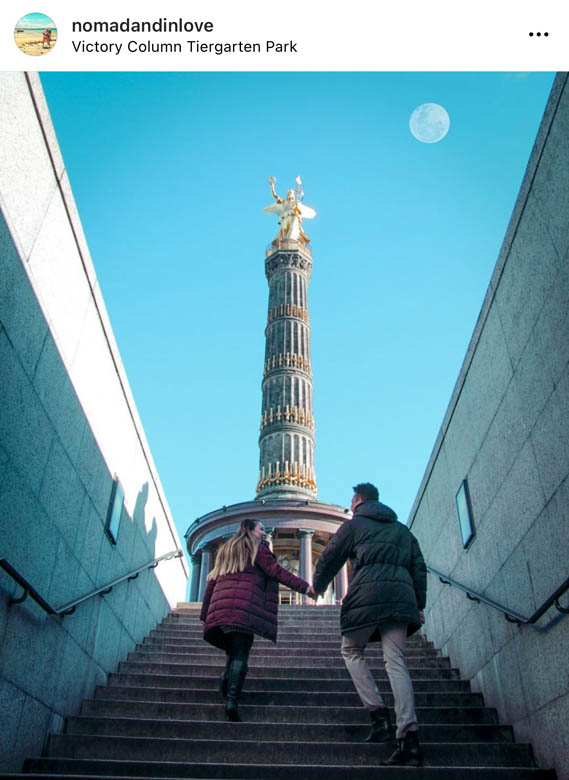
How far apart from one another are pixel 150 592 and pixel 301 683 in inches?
119

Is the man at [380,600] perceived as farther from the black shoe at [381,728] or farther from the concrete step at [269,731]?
the concrete step at [269,731]

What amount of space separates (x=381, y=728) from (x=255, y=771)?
0.86m

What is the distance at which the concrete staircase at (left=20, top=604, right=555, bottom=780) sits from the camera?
401 cm

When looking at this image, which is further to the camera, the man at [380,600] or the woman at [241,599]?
the woman at [241,599]

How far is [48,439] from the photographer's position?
4.88m

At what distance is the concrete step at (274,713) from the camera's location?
5.08 meters

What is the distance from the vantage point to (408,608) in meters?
4.37

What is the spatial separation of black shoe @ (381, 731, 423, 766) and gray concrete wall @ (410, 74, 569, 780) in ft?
2.59

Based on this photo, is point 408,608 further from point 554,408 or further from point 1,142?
point 1,142
